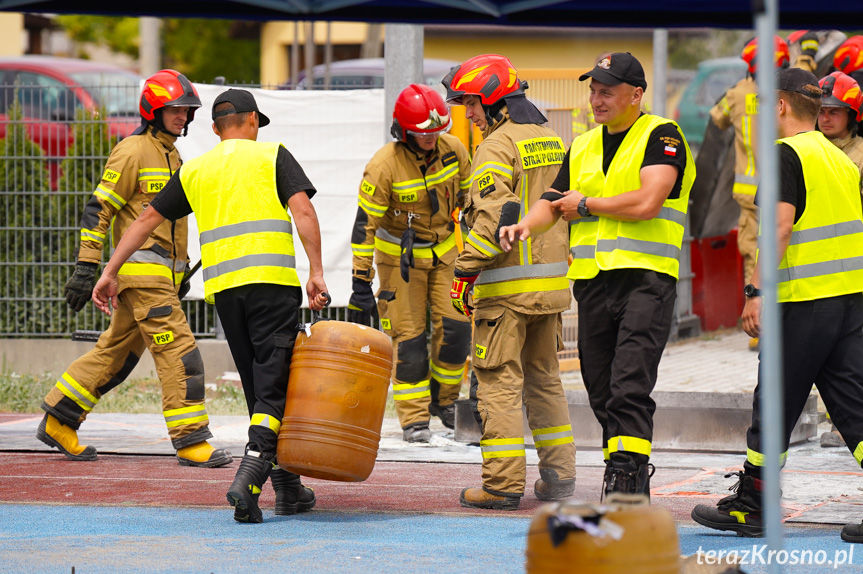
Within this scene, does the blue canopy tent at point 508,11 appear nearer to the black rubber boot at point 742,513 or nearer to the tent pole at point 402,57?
the black rubber boot at point 742,513

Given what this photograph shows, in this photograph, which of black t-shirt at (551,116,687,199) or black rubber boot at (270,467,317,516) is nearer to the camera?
black t-shirt at (551,116,687,199)

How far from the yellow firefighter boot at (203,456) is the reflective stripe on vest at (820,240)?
3.48 metres

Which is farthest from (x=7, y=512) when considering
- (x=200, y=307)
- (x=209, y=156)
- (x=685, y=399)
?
(x=200, y=307)

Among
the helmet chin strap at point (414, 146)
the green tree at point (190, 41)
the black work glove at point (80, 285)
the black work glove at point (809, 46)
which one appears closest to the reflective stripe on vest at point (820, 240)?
the helmet chin strap at point (414, 146)

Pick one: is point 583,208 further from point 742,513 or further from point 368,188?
point 368,188

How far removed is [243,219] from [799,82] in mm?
2595

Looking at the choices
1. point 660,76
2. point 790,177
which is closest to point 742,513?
point 790,177

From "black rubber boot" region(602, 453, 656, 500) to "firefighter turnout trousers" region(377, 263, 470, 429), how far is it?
9.83ft

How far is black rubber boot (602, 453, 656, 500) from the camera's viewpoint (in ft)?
16.9

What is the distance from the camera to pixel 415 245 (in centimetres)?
805

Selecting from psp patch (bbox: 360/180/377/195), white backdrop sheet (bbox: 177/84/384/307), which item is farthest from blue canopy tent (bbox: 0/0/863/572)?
white backdrop sheet (bbox: 177/84/384/307)

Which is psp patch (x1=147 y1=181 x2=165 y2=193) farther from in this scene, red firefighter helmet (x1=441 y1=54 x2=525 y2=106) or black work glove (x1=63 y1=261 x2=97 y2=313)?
red firefighter helmet (x1=441 y1=54 x2=525 y2=106)

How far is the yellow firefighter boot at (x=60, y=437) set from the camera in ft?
24.2

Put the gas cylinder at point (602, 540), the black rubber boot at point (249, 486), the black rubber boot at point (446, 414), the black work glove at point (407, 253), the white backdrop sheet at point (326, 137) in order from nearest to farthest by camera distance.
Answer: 1. the gas cylinder at point (602, 540)
2. the black rubber boot at point (249, 486)
3. the black work glove at point (407, 253)
4. the black rubber boot at point (446, 414)
5. the white backdrop sheet at point (326, 137)
